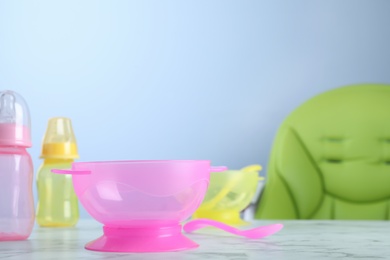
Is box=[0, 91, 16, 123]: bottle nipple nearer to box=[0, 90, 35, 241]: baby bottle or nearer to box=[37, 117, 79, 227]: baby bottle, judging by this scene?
box=[0, 90, 35, 241]: baby bottle

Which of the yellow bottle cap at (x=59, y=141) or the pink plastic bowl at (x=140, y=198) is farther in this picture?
the yellow bottle cap at (x=59, y=141)

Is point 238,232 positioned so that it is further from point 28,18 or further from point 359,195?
point 28,18

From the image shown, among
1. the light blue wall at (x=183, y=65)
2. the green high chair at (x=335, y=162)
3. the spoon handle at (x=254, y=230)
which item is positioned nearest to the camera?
the spoon handle at (x=254, y=230)

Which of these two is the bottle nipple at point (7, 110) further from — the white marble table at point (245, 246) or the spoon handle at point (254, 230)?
the spoon handle at point (254, 230)

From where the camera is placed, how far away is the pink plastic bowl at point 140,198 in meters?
0.60

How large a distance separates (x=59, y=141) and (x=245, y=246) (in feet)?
1.68

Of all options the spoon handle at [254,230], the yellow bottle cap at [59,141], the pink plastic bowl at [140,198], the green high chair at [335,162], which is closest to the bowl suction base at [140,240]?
the pink plastic bowl at [140,198]

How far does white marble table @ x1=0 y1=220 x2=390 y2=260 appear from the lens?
0.60m

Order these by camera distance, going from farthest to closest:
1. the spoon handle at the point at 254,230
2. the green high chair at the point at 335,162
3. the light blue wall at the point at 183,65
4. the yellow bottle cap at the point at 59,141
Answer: the light blue wall at the point at 183,65, the green high chair at the point at 335,162, the yellow bottle cap at the point at 59,141, the spoon handle at the point at 254,230

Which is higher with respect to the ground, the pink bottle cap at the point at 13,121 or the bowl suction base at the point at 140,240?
the pink bottle cap at the point at 13,121

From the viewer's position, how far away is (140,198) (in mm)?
602

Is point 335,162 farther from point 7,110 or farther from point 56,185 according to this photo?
point 7,110

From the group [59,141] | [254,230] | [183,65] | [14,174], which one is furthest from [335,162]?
[14,174]

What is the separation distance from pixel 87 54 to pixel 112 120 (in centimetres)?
29
